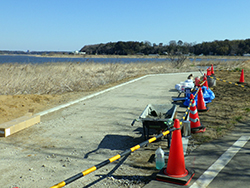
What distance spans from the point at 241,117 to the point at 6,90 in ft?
34.6

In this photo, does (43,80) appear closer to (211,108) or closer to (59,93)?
(59,93)

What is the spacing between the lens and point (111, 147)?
5828 mm

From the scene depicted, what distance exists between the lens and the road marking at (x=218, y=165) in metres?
4.09

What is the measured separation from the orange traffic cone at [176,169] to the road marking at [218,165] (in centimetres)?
19

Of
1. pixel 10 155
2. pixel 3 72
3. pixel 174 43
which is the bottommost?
pixel 10 155

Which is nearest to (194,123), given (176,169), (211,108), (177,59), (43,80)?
(176,169)

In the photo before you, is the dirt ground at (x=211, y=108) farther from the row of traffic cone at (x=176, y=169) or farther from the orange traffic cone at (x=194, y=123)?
the row of traffic cone at (x=176, y=169)

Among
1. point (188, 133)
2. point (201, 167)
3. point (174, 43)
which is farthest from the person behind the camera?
point (174, 43)

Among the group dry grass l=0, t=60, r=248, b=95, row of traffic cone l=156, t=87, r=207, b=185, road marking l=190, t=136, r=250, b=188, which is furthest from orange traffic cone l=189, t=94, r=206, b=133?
dry grass l=0, t=60, r=248, b=95

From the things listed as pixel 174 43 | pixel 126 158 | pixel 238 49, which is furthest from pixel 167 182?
pixel 238 49

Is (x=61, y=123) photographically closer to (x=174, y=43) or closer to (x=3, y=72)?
(x=3, y=72)

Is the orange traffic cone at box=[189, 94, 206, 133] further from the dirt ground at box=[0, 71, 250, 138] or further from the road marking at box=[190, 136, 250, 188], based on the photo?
the road marking at box=[190, 136, 250, 188]

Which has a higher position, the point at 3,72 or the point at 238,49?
the point at 238,49

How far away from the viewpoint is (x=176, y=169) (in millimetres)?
4266
